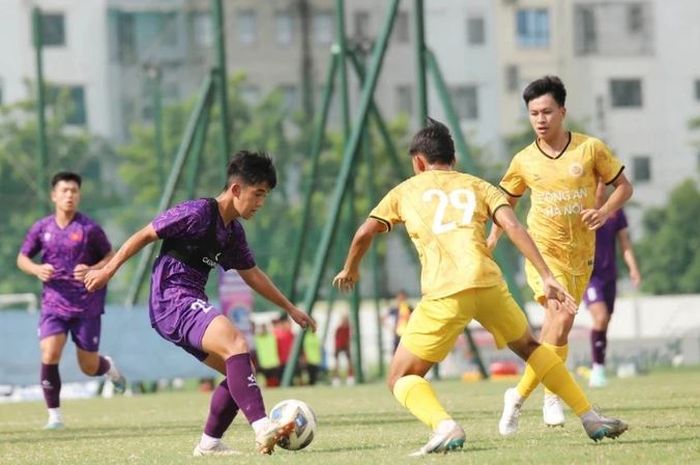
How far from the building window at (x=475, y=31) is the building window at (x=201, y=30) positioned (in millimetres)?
9952

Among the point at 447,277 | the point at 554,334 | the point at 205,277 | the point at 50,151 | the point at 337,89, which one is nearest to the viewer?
the point at 447,277

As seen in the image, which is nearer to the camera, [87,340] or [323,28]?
[87,340]

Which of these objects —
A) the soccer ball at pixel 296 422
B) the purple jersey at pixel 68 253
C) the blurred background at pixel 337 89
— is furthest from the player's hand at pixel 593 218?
the blurred background at pixel 337 89

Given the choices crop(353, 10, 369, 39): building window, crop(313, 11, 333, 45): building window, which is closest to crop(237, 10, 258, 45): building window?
crop(313, 11, 333, 45): building window

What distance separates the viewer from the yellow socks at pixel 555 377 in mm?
9891

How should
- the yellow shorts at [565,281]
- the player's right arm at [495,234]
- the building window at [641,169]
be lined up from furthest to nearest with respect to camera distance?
the building window at [641,169] → the yellow shorts at [565,281] → the player's right arm at [495,234]

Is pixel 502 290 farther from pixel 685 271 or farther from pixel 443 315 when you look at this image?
pixel 685 271

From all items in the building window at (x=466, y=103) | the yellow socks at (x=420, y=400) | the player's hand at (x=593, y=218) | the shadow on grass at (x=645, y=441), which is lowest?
the shadow on grass at (x=645, y=441)

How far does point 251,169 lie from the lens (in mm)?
10094

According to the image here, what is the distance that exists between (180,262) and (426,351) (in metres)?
1.71

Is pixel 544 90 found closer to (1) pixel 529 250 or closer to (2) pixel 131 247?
(1) pixel 529 250

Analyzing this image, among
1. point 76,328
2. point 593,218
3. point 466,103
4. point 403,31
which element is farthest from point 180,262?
point 403,31

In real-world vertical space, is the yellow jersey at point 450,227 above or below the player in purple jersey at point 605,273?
above

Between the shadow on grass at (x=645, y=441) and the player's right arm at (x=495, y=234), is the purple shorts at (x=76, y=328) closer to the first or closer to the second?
the player's right arm at (x=495, y=234)
